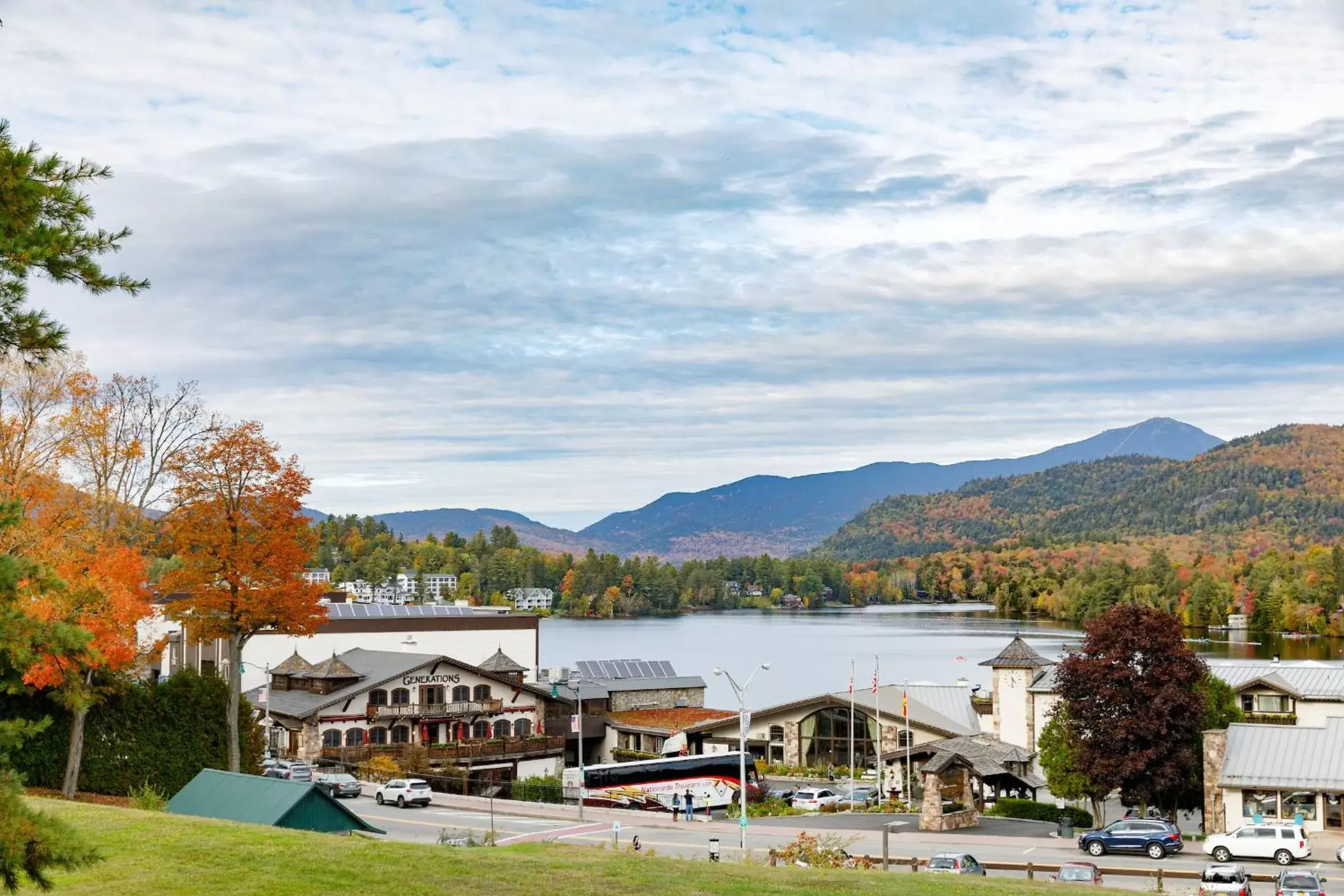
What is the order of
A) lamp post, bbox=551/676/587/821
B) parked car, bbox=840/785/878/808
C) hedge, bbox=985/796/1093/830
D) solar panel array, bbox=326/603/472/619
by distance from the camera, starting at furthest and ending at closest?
solar panel array, bbox=326/603/472/619 → parked car, bbox=840/785/878/808 → hedge, bbox=985/796/1093/830 → lamp post, bbox=551/676/587/821

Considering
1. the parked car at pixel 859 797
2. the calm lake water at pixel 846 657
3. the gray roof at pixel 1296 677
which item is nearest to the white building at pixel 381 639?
the calm lake water at pixel 846 657

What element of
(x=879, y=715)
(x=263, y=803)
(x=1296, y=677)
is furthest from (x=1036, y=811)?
(x=263, y=803)

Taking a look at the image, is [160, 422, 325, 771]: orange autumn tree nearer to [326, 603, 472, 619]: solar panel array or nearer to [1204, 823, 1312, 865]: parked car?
[1204, 823, 1312, 865]: parked car

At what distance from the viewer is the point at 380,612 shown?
9425 centimetres

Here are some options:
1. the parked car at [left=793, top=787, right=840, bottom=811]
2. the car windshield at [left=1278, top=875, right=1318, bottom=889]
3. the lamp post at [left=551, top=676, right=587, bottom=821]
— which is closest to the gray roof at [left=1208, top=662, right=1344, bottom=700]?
the parked car at [left=793, top=787, right=840, bottom=811]

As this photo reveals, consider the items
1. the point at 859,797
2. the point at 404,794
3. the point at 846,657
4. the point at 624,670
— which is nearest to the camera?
the point at 404,794

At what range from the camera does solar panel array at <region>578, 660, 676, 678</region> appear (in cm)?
8550

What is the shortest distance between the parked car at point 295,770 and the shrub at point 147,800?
49.4 ft

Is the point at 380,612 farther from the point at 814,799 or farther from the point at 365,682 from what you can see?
the point at 814,799

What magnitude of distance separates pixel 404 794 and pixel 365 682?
2058 centimetres

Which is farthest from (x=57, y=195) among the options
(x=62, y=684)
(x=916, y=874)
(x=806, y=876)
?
(x=62, y=684)

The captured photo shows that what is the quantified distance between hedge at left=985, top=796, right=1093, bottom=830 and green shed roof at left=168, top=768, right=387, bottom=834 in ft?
109

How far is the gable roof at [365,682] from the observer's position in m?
69.9

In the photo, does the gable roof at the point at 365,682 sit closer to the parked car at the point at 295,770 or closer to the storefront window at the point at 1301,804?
the parked car at the point at 295,770
